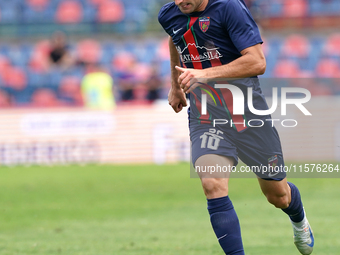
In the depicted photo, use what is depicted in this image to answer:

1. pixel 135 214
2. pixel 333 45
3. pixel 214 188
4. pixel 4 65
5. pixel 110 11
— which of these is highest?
pixel 110 11

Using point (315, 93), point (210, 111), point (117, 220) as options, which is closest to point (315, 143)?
point (315, 93)

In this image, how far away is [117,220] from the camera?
7727mm

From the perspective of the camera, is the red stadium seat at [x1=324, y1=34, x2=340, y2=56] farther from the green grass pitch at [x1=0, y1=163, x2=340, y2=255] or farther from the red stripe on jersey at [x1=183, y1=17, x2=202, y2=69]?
the red stripe on jersey at [x1=183, y1=17, x2=202, y2=69]

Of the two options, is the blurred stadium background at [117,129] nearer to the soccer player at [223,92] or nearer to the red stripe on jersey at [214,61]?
the soccer player at [223,92]

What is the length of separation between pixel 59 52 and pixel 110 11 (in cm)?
369

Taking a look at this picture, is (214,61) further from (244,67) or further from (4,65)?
(4,65)

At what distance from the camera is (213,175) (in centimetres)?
429

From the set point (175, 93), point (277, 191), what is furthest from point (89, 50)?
point (277, 191)

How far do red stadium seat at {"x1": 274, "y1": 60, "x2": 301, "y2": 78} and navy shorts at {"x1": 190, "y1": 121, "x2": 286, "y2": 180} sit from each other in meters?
14.0

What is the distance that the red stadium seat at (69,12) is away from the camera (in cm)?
2102

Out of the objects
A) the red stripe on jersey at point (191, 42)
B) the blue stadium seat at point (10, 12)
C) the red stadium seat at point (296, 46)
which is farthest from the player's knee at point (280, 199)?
the blue stadium seat at point (10, 12)

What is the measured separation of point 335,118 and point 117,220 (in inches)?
316

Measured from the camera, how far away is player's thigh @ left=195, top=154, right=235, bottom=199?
4.28 metres

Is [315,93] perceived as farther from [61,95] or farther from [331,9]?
[61,95]
